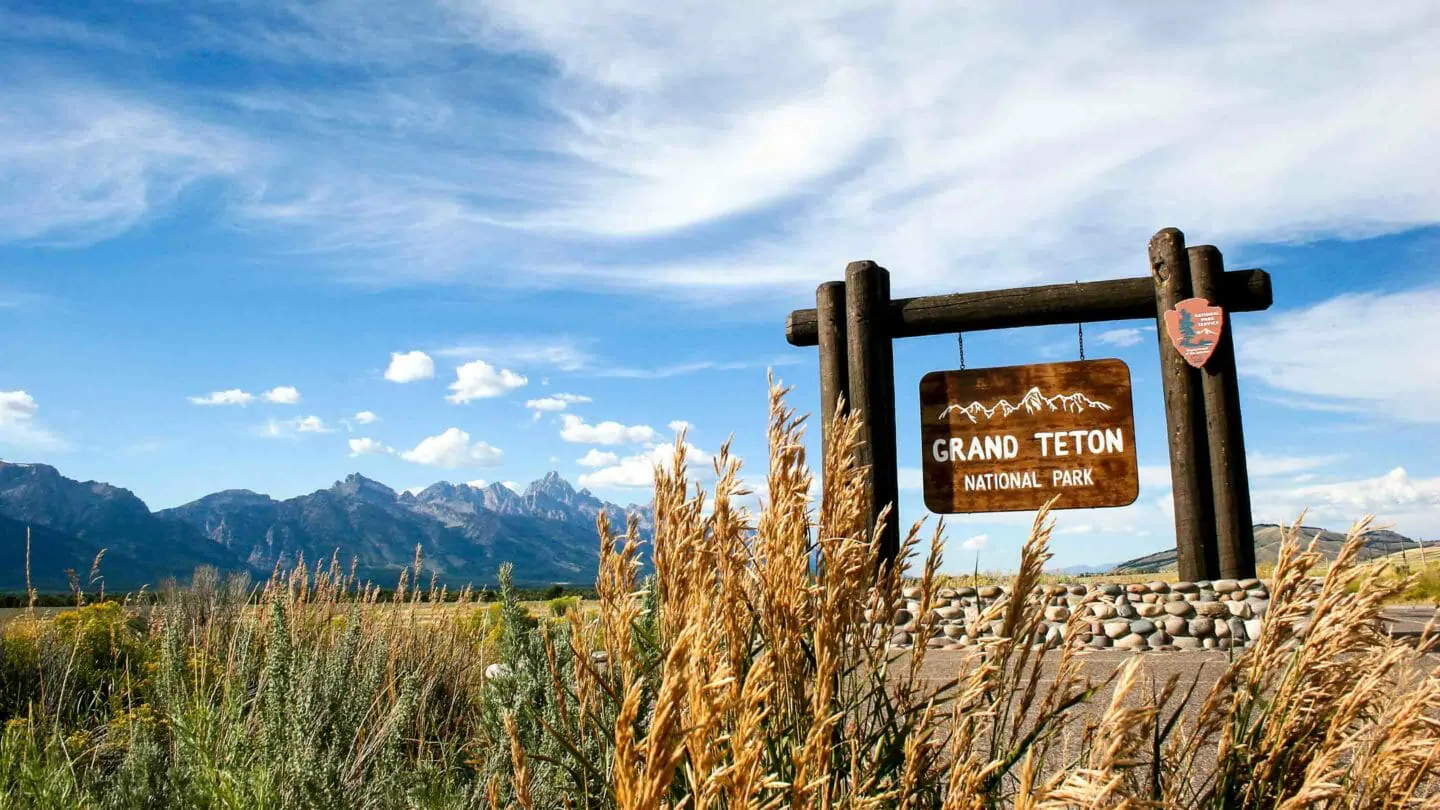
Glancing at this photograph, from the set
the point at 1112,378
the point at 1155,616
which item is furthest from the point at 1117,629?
the point at 1112,378

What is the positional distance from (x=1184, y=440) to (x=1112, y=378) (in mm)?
906

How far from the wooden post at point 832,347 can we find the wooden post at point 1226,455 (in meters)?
3.58

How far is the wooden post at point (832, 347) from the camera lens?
408 inches

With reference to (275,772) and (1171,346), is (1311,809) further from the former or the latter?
(1171,346)

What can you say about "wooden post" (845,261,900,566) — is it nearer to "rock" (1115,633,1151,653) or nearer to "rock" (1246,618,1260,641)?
"rock" (1115,633,1151,653)

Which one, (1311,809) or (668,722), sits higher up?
(668,722)

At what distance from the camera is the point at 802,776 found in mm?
1429

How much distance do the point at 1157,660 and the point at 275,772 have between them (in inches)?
280

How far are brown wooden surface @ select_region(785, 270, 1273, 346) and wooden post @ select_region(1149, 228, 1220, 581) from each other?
0.26 meters

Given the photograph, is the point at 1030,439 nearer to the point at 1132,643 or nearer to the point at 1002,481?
the point at 1002,481

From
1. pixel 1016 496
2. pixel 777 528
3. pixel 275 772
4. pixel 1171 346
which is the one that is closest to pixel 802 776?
pixel 777 528

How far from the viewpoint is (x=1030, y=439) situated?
1000cm

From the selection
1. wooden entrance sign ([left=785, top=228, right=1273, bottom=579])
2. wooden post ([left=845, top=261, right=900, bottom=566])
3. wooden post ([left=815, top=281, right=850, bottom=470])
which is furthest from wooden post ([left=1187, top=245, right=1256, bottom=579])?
wooden post ([left=815, top=281, right=850, bottom=470])

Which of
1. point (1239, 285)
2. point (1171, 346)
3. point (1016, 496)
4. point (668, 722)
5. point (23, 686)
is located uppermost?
point (1239, 285)
